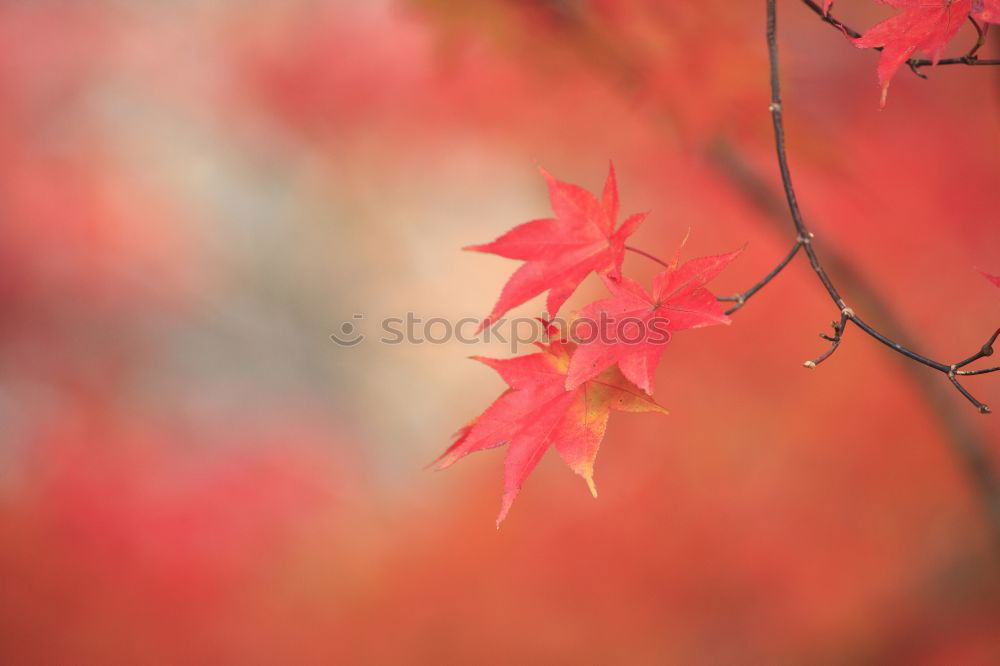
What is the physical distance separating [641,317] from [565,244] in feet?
0.27

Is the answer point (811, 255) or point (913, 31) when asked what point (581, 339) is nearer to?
point (811, 255)

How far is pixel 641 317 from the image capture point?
536 millimetres

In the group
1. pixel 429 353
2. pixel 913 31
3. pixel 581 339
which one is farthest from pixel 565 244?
pixel 429 353

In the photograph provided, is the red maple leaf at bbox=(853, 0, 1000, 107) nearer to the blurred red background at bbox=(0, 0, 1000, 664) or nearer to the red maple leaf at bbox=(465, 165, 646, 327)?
the red maple leaf at bbox=(465, 165, 646, 327)

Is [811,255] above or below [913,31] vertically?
below

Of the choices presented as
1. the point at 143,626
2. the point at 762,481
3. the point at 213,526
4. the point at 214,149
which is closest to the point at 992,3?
the point at 762,481

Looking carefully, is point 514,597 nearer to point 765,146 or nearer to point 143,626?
point 143,626

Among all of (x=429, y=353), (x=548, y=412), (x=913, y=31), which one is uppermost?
(x=429, y=353)

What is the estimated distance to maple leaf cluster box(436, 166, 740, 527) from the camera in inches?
20.7

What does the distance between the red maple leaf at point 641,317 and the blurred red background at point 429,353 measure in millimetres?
969

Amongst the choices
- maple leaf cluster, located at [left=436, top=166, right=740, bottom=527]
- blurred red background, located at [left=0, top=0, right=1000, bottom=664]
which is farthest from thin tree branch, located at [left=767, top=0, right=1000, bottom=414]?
blurred red background, located at [left=0, top=0, right=1000, bottom=664]

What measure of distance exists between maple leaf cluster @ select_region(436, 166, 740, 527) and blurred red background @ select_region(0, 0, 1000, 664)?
922 mm

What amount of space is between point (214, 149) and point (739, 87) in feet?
3.24

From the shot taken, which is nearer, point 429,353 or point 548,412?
point 548,412
